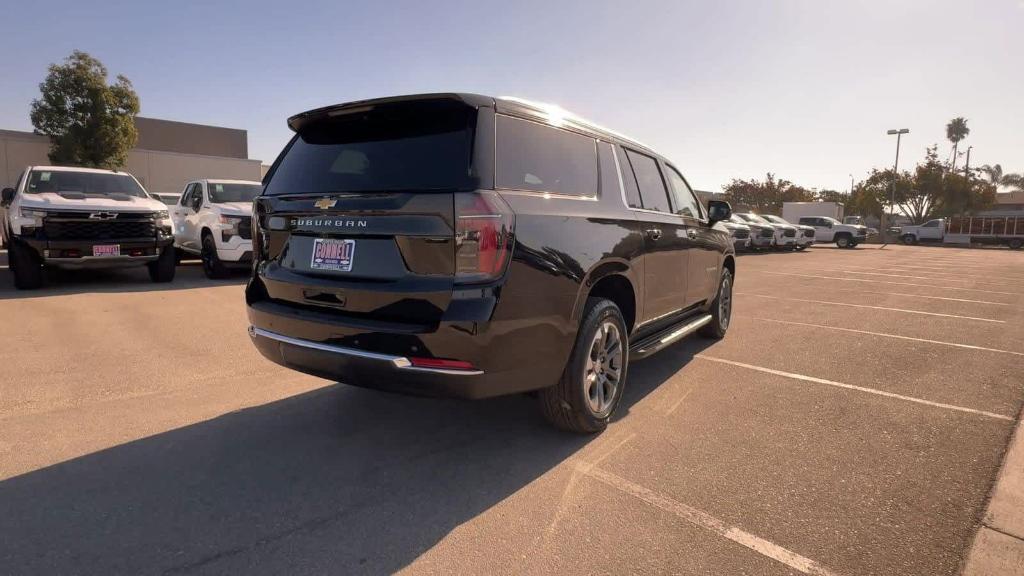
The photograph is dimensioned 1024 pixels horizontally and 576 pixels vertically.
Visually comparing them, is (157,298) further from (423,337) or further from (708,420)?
(708,420)

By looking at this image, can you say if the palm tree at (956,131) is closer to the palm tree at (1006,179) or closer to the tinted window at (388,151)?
the palm tree at (1006,179)

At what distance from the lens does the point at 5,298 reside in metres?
7.50

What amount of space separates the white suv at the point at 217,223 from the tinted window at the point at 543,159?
6.73 metres

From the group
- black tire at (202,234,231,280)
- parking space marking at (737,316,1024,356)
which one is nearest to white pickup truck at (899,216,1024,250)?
parking space marking at (737,316,1024,356)

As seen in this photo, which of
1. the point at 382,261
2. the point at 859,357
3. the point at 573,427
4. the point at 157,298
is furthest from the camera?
the point at 157,298

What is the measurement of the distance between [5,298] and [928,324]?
12099mm

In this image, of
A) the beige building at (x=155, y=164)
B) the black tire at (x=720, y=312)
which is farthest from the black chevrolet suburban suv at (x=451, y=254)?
the beige building at (x=155, y=164)

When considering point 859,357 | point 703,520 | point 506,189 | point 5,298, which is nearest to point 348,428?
point 506,189

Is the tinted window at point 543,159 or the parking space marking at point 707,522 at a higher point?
the tinted window at point 543,159

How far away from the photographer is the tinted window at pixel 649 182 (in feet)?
13.6

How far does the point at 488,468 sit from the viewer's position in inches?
116

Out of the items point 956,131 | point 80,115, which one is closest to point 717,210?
point 80,115

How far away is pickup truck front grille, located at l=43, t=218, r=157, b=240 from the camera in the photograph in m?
7.81

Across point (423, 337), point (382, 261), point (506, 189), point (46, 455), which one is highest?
point (506, 189)
